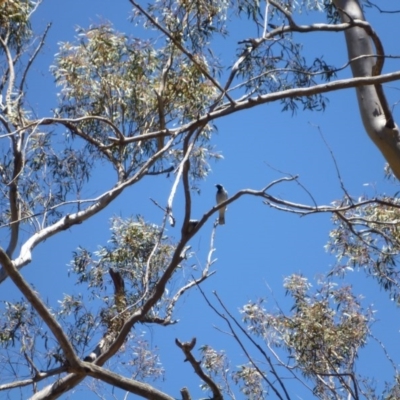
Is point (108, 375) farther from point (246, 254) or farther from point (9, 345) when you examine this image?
point (246, 254)

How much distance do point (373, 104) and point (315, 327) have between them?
3.41m

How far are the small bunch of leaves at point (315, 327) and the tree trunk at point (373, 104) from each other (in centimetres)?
274

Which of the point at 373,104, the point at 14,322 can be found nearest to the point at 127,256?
the point at 14,322

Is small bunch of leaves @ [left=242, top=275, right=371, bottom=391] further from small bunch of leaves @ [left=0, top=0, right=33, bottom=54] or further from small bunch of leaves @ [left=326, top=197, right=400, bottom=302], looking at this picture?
small bunch of leaves @ [left=0, top=0, right=33, bottom=54]

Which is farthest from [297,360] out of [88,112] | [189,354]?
[189,354]

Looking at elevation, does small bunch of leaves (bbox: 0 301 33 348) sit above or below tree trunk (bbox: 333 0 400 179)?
above

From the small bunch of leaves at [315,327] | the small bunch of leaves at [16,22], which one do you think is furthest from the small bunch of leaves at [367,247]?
the small bunch of leaves at [16,22]

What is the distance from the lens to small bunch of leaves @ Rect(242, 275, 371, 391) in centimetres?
691

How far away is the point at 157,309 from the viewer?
6.87 m

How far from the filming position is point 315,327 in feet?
23.9

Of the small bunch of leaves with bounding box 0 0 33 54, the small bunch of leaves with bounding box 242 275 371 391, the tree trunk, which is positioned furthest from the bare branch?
the small bunch of leaves with bounding box 0 0 33 54

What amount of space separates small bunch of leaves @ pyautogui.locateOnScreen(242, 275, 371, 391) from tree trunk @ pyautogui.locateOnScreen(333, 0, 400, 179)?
108 inches

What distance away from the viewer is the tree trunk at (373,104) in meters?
4.05

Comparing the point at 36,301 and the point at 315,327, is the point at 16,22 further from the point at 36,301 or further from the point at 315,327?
the point at 36,301
